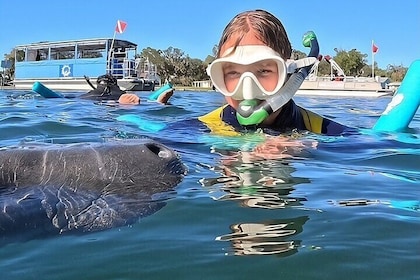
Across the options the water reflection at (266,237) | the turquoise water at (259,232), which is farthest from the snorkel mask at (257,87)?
the water reflection at (266,237)

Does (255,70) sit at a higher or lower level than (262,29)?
lower

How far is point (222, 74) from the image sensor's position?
164 inches

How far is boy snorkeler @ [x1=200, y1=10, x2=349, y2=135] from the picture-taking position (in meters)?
3.92

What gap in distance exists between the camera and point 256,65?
3967 millimetres

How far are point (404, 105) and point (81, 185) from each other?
3.79 m

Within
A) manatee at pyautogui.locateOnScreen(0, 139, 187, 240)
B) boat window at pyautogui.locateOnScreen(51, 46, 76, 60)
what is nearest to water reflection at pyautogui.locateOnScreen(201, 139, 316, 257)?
manatee at pyautogui.locateOnScreen(0, 139, 187, 240)

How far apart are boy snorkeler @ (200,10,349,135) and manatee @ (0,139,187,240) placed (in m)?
1.71

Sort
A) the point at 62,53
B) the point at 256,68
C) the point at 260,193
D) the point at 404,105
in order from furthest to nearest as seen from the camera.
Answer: the point at 62,53
the point at 404,105
the point at 256,68
the point at 260,193

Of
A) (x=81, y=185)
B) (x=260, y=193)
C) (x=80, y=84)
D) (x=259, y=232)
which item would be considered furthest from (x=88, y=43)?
(x=259, y=232)

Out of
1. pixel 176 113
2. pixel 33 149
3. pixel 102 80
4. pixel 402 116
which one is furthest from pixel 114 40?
pixel 33 149

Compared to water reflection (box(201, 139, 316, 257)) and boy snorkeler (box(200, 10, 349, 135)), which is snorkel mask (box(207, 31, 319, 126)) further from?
water reflection (box(201, 139, 316, 257))

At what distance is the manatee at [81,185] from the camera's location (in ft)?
5.83

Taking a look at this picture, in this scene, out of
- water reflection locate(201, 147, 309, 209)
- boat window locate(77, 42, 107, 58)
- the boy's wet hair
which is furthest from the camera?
boat window locate(77, 42, 107, 58)

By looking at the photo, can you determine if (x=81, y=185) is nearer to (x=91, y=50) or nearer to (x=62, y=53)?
(x=91, y=50)
